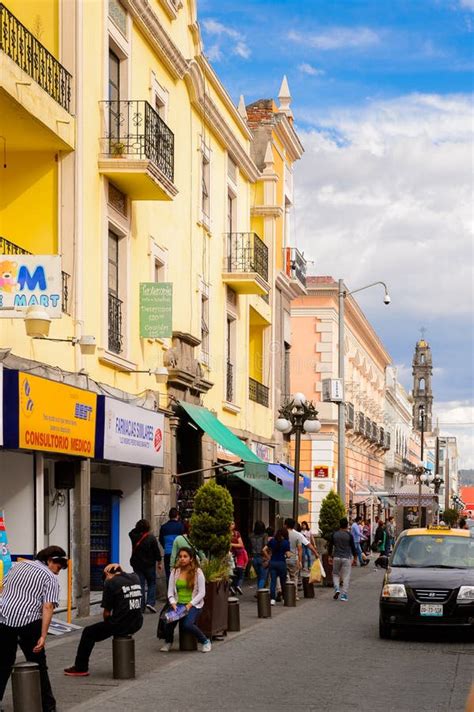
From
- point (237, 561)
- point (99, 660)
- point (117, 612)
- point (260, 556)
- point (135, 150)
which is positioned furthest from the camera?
point (260, 556)

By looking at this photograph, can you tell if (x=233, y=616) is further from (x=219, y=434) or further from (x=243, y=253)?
(x=243, y=253)

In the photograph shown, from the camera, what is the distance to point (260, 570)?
27047 millimetres

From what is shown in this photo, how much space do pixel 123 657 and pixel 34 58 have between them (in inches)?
367

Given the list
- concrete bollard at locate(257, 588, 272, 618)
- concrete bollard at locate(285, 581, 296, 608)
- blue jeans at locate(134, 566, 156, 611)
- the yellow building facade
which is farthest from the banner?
concrete bollard at locate(285, 581, 296, 608)

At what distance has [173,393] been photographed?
27141mm

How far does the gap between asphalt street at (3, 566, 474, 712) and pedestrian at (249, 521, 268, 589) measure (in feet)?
18.2

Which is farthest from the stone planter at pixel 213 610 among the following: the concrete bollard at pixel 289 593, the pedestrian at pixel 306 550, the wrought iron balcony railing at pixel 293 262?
the wrought iron balcony railing at pixel 293 262

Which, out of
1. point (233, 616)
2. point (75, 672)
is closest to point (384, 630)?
point (233, 616)

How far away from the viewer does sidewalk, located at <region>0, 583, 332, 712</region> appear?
12758mm

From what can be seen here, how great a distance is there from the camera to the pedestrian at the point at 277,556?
25125 millimetres

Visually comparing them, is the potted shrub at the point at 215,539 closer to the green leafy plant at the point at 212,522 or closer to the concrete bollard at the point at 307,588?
the green leafy plant at the point at 212,522

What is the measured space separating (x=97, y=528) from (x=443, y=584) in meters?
8.16

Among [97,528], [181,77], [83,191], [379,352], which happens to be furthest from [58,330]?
[379,352]

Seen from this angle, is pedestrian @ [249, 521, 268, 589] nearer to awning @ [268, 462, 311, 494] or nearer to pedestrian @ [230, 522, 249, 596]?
pedestrian @ [230, 522, 249, 596]
